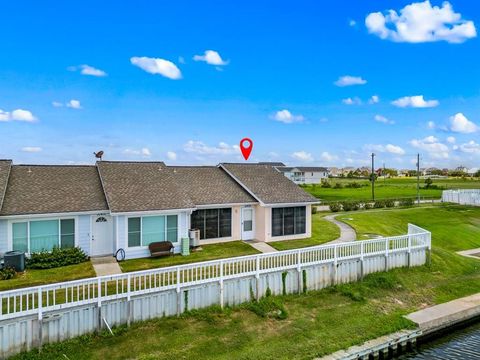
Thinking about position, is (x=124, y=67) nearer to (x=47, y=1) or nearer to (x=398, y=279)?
(x=47, y=1)

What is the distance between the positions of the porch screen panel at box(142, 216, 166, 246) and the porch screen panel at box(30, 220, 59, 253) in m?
3.79

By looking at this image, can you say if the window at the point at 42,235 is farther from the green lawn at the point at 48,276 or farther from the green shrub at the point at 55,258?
the green lawn at the point at 48,276

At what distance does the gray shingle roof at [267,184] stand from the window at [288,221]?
64 centimetres

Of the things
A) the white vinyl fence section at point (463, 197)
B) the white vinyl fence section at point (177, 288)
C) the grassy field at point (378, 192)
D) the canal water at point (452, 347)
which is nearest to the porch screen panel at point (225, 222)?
the white vinyl fence section at point (177, 288)

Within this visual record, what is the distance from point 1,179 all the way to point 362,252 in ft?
54.5

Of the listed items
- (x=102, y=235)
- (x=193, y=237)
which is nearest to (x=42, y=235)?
(x=102, y=235)

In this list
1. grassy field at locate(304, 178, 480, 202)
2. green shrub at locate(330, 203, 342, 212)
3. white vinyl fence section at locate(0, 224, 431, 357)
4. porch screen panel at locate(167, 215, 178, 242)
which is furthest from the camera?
grassy field at locate(304, 178, 480, 202)

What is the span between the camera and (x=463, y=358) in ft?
36.6

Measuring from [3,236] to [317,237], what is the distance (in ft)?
53.0

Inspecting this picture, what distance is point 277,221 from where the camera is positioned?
20.9 meters

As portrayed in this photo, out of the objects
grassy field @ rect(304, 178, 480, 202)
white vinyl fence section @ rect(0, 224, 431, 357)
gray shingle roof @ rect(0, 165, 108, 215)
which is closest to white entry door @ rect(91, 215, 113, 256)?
gray shingle roof @ rect(0, 165, 108, 215)

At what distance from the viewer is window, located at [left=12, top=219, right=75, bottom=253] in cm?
1509

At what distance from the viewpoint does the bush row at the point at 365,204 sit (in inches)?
1426

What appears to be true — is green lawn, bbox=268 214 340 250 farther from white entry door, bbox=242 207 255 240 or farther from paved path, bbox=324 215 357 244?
white entry door, bbox=242 207 255 240
